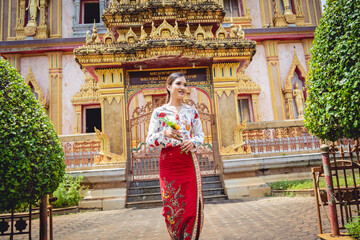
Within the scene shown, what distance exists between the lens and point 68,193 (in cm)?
712

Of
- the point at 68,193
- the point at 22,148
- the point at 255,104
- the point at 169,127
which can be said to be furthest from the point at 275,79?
the point at 22,148

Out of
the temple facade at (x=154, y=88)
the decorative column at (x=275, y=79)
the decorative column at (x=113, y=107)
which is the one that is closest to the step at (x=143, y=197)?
the temple facade at (x=154, y=88)

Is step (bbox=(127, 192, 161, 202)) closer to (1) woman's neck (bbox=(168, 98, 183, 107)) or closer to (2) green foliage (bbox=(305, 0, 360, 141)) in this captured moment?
(1) woman's neck (bbox=(168, 98, 183, 107))

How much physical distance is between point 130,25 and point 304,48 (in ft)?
37.6

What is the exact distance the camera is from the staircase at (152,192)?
725cm

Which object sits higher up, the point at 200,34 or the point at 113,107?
the point at 200,34

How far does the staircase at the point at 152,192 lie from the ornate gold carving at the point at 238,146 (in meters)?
0.86

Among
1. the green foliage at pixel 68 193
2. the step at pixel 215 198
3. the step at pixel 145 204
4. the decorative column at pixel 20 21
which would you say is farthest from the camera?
the decorative column at pixel 20 21

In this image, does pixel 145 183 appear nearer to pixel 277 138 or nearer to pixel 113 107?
pixel 113 107

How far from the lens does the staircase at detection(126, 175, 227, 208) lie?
7254 mm

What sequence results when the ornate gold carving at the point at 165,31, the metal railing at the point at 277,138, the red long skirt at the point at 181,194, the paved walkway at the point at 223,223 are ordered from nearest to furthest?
1. the red long skirt at the point at 181,194
2. the paved walkway at the point at 223,223
3. the ornate gold carving at the point at 165,31
4. the metal railing at the point at 277,138

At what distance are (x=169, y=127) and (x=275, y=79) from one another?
1408 cm

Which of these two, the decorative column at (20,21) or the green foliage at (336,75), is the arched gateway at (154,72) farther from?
the decorative column at (20,21)

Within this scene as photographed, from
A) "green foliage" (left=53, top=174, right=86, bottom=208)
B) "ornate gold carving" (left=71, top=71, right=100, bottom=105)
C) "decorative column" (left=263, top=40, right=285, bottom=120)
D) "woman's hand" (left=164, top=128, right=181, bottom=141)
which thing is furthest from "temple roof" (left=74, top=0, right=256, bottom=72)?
"decorative column" (left=263, top=40, right=285, bottom=120)
